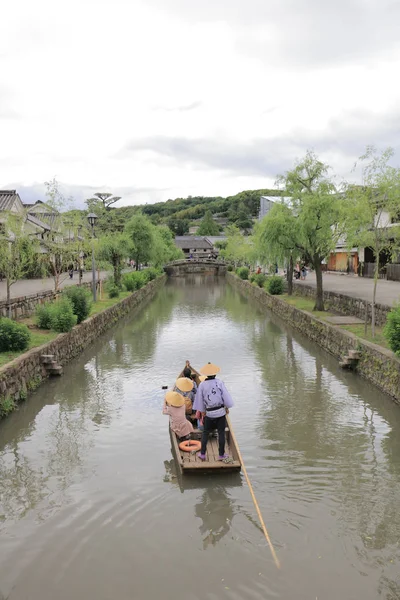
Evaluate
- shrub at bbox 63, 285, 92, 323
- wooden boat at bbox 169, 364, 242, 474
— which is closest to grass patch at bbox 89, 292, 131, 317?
shrub at bbox 63, 285, 92, 323

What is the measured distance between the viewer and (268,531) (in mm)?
6688

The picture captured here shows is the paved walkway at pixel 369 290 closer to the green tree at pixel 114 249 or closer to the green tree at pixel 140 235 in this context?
the green tree at pixel 114 249

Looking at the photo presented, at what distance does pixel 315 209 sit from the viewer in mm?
21500

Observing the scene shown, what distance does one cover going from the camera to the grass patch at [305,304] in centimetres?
2241

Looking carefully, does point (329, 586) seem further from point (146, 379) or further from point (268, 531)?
point (146, 379)

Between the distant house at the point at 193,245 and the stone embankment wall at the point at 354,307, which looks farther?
the distant house at the point at 193,245

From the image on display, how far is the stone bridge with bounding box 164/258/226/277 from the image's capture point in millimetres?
83812

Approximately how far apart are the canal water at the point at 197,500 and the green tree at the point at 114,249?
2021 centimetres

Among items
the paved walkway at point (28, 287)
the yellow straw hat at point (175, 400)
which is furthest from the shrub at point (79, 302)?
the yellow straw hat at point (175, 400)

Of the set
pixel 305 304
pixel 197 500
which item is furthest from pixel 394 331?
pixel 305 304

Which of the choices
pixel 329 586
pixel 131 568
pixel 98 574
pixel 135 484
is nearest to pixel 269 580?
pixel 329 586

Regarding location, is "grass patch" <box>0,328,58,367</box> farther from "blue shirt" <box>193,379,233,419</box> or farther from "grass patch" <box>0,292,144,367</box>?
"blue shirt" <box>193,379,233,419</box>

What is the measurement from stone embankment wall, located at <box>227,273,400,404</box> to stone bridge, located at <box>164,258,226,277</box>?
5557 centimetres

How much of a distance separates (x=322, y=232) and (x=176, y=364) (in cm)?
949
